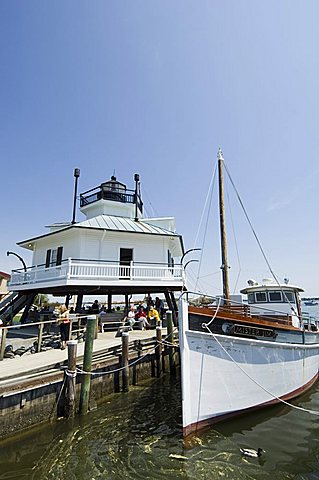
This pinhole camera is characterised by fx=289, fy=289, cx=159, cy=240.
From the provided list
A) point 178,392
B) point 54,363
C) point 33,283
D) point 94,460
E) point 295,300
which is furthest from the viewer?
point 33,283

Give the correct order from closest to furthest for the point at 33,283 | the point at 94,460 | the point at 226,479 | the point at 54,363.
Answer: the point at 226,479
the point at 94,460
the point at 54,363
the point at 33,283

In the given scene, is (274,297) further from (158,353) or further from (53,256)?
(53,256)

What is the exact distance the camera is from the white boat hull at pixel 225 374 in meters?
6.49

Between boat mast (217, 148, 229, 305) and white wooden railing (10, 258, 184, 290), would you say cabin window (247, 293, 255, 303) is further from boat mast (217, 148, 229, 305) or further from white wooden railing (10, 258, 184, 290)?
white wooden railing (10, 258, 184, 290)

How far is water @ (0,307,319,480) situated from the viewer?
5.09 meters

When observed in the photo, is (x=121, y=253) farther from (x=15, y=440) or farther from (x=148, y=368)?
(x=15, y=440)

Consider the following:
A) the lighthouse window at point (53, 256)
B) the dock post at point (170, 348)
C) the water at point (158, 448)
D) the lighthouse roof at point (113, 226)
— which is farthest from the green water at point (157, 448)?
the lighthouse window at point (53, 256)

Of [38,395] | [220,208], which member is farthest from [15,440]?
[220,208]

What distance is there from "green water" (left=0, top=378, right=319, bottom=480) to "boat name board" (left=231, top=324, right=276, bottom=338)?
1.98 meters

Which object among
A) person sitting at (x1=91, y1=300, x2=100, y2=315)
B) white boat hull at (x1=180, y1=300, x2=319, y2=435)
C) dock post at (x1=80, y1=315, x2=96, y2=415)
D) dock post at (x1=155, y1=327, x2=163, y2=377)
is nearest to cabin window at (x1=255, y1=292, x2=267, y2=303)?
white boat hull at (x1=180, y1=300, x2=319, y2=435)

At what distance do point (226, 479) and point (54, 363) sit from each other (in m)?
4.96

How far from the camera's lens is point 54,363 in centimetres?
778

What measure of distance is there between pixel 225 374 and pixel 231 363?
0.30 meters

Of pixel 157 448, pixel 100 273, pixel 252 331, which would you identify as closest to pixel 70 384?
pixel 157 448
